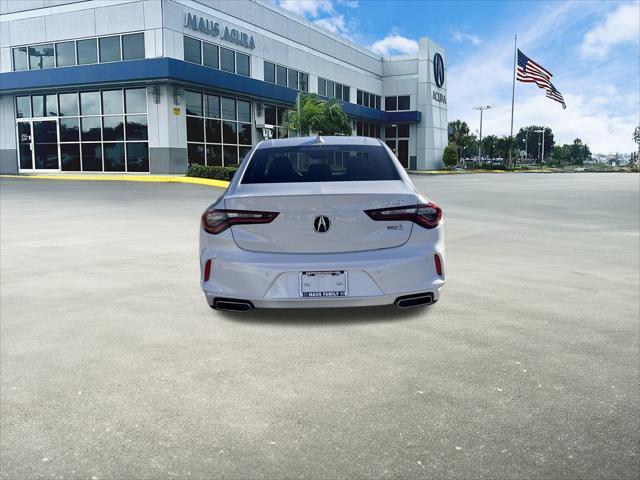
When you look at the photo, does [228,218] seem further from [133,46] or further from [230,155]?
[230,155]

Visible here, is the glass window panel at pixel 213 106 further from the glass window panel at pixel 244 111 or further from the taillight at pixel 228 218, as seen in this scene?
the taillight at pixel 228 218

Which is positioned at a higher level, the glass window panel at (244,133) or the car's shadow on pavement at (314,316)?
the glass window panel at (244,133)

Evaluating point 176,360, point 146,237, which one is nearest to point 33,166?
point 146,237

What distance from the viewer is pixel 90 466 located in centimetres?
368

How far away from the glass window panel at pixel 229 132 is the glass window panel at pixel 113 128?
597cm

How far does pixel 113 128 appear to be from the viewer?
33.1 metres

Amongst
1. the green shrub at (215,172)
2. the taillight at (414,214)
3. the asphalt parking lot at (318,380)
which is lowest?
the asphalt parking lot at (318,380)

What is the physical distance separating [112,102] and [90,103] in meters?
1.53

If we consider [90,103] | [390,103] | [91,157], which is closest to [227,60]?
[90,103]

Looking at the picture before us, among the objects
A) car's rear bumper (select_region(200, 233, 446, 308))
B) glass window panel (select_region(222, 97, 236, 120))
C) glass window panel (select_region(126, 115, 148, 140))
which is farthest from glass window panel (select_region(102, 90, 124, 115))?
car's rear bumper (select_region(200, 233, 446, 308))

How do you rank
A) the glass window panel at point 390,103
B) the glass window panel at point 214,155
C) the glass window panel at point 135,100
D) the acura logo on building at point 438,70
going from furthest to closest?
the acura logo on building at point 438,70
the glass window panel at point 390,103
the glass window panel at point 214,155
the glass window panel at point 135,100

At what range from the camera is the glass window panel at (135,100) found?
1271 inches

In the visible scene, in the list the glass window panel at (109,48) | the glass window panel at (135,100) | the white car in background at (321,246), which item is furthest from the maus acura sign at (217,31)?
the white car in background at (321,246)

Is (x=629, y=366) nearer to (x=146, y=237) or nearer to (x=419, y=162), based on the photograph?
(x=146, y=237)
